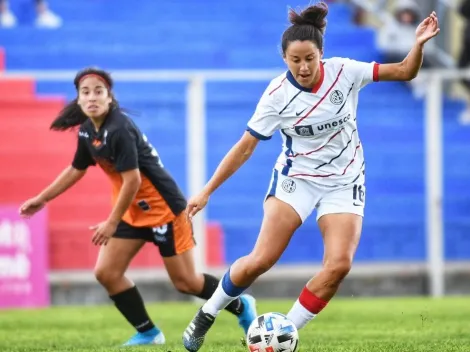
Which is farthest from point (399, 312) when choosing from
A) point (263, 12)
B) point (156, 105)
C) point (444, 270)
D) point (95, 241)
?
point (263, 12)

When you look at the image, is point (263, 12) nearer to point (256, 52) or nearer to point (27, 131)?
point (256, 52)

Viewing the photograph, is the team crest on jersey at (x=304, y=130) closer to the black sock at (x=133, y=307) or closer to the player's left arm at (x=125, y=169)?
the player's left arm at (x=125, y=169)

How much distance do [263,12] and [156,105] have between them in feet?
17.6

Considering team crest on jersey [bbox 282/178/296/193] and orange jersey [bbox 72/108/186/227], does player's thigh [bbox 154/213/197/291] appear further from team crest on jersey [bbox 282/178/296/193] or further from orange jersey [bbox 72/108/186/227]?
team crest on jersey [bbox 282/178/296/193]

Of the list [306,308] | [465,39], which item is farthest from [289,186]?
[465,39]

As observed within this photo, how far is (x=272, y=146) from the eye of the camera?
16.0m

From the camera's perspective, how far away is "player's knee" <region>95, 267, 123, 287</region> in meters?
8.52

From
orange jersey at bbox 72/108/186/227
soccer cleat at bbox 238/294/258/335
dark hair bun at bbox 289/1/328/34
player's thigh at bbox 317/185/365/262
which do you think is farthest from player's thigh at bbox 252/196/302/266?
soccer cleat at bbox 238/294/258/335

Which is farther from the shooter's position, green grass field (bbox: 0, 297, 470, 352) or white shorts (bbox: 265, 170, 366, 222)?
green grass field (bbox: 0, 297, 470, 352)

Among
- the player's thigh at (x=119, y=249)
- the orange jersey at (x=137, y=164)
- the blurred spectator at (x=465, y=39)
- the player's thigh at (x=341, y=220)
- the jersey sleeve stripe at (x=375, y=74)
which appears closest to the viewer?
the player's thigh at (x=341, y=220)

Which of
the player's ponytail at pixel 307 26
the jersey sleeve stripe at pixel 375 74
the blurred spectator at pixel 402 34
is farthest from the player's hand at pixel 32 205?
the blurred spectator at pixel 402 34

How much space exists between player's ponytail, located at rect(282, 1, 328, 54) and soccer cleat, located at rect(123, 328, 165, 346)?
2414mm

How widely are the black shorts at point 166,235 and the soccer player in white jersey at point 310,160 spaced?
122 centimetres

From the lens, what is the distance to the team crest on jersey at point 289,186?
736cm
